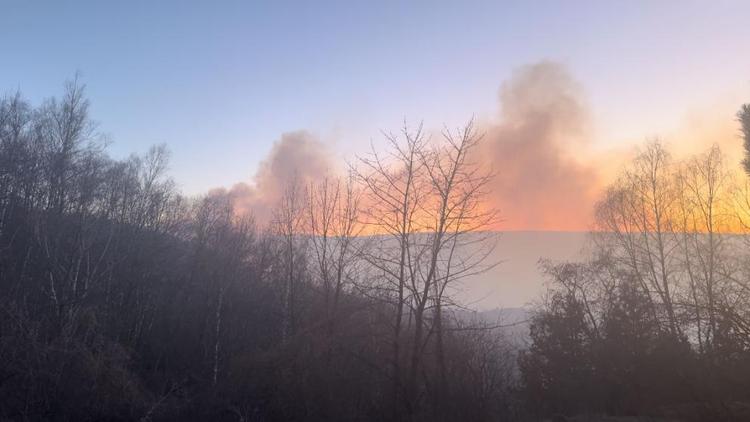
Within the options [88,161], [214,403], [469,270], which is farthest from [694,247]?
[88,161]

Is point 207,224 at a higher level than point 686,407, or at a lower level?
higher

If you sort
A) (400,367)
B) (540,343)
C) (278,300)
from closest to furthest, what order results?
(400,367) < (540,343) < (278,300)

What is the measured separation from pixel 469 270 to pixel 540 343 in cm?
1713

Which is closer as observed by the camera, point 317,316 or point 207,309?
point 317,316

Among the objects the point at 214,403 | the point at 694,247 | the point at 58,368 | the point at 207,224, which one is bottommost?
the point at 214,403

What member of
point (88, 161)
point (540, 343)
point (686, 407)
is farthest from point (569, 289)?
point (88, 161)

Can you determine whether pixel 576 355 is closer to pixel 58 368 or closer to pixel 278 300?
pixel 278 300

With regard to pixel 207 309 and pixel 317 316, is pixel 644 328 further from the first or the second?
pixel 207 309

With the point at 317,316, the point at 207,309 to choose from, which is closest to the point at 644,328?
the point at 317,316

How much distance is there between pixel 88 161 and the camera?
29.4 meters

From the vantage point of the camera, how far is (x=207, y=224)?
43.9m

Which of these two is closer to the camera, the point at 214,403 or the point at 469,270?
the point at 469,270

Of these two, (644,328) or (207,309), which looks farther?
(207,309)

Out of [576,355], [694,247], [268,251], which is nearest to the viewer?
[576,355]
